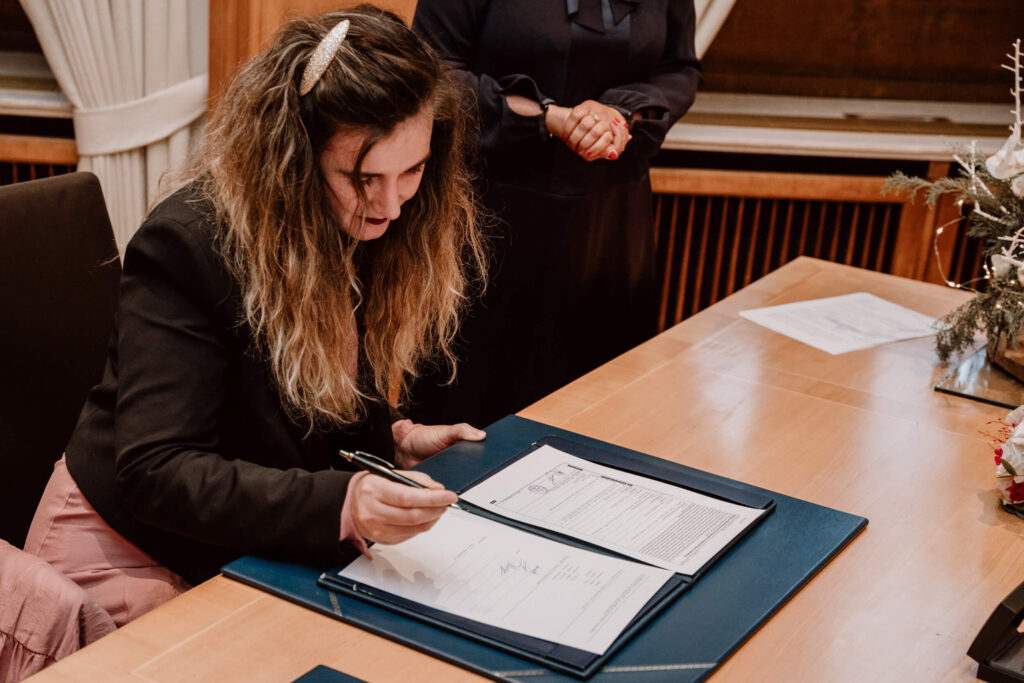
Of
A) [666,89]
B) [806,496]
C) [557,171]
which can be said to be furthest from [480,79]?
[806,496]

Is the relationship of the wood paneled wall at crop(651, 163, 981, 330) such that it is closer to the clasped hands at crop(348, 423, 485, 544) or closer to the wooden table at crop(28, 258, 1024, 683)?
the wooden table at crop(28, 258, 1024, 683)

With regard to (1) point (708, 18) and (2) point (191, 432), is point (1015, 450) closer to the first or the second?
(2) point (191, 432)

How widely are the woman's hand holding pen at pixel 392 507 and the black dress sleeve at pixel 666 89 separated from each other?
1311 mm

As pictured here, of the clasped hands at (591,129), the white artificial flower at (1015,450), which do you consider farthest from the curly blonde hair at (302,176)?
the white artificial flower at (1015,450)

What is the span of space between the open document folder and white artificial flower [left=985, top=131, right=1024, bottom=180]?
83 cm

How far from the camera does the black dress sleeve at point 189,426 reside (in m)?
1.25

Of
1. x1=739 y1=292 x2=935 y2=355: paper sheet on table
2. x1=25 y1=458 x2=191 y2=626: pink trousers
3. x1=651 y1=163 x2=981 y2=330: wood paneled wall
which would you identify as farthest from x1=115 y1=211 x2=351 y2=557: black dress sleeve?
x1=651 y1=163 x2=981 y2=330: wood paneled wall

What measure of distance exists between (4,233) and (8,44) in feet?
6.79

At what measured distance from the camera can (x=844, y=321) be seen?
2289 mm

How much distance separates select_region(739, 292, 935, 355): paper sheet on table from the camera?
218 cm

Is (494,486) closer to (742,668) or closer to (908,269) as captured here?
(742,668)

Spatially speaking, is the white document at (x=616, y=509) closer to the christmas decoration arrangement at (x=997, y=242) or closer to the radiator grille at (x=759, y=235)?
the christmas decoration arrangement at (x=997, y=242)

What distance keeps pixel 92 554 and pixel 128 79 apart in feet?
6.43

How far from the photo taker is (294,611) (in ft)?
3.88
